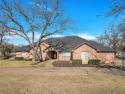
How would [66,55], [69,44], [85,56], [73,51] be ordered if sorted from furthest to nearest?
[69,44]
[66,55]
[73,51]
[85,56]

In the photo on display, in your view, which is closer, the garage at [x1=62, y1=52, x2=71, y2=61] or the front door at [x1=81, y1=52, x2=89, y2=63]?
the front door at [x1=81, y1=52, x2=89, y2=63]

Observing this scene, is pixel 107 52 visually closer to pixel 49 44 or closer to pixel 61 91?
pixel 49 44

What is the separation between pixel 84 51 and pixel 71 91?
2117cm

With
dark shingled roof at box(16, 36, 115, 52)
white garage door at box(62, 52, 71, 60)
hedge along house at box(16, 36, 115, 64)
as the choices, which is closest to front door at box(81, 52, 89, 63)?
hedge along house at box(16, 36, 115, 64)

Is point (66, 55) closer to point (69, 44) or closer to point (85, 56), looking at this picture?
point (85, 56)

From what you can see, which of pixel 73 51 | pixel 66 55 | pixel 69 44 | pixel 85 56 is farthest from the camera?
pixel 69 44

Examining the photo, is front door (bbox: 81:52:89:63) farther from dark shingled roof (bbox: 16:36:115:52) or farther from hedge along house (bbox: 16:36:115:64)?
dark shingled roof (bbox: 16:36:115:52)

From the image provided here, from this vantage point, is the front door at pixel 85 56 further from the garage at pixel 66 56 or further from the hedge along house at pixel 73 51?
the garage at pixel 66 56

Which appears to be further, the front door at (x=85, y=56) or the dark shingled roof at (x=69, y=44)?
the dark shingled roof at (x=69, y=44)

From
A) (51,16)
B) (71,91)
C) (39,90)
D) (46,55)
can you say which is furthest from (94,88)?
(46,55)

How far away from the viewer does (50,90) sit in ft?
33.7

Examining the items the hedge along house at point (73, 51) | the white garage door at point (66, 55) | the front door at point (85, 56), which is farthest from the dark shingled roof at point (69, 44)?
the front door at point (85, 56)

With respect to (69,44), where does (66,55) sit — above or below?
below

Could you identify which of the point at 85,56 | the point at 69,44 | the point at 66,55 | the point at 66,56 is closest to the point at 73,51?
the point at 66,55
